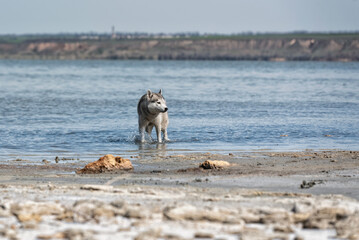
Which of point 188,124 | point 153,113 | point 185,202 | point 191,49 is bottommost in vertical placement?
point 191,49

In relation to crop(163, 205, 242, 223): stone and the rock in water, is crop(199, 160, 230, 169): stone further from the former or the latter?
crop(163, 205, 242, 223): stone

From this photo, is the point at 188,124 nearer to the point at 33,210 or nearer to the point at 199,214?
the point at 33,210

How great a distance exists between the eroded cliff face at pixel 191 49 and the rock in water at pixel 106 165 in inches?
5459

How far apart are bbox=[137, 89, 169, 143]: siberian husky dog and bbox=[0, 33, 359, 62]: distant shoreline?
132814 millimetres

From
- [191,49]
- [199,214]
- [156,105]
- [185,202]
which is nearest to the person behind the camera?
[199,214]

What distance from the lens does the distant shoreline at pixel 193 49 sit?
6122 inches

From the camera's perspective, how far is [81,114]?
2480 cm

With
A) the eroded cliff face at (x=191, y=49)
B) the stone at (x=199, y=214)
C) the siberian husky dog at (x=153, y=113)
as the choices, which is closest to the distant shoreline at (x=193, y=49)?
the eroded cliff face at (x=191, y=49)

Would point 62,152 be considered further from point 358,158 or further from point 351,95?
point 351,95

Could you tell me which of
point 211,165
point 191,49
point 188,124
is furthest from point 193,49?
point 211,165

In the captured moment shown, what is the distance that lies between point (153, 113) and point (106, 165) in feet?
18.1

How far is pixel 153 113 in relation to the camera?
55.7ft

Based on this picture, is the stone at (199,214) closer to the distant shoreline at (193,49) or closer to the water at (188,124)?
the water at (188,124)

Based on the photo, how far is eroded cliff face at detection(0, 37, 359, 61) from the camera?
510 feet
